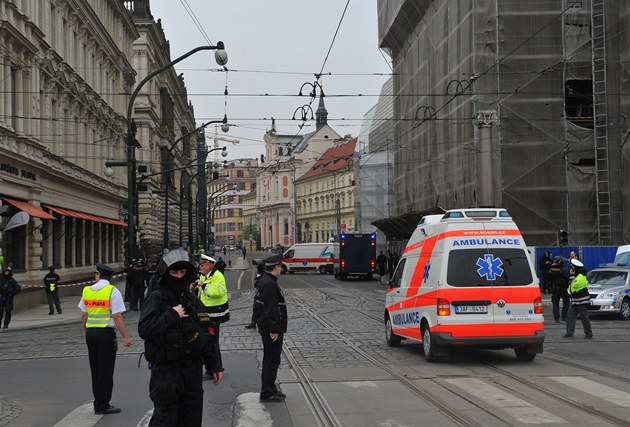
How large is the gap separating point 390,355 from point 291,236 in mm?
124008

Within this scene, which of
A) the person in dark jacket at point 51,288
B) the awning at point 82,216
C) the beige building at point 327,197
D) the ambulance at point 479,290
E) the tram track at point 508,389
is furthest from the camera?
the beige building at point 327,197

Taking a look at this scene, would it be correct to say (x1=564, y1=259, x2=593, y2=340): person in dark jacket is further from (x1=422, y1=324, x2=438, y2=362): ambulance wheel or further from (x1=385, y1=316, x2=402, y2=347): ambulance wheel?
(x1=422, y1=324, x2=438, y2=362): ambulance wheel

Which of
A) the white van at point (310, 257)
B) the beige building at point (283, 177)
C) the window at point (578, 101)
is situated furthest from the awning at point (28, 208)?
the beige building at point (283, 177)

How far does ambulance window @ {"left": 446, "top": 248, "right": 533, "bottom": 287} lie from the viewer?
12023mm

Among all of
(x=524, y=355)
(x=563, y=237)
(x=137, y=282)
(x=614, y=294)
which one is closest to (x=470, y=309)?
(x=524, y=355)

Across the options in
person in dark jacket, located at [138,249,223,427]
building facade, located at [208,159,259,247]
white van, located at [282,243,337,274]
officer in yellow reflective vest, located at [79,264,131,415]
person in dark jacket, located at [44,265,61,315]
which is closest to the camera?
person in dark jacket, located at [138,249,223,427]

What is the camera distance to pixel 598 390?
9.71 meters

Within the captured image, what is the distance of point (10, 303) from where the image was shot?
20.2m

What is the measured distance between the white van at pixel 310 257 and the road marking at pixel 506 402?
48.9 m

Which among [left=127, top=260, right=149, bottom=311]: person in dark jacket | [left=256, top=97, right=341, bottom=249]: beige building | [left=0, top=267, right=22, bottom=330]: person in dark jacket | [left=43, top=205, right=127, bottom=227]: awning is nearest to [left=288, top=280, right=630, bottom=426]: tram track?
[left=0, top=267, right=22, bottom=330]: person in dark jacket

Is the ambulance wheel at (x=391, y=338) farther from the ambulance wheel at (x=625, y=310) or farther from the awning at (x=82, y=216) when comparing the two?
the awning at (x=82, y=216)

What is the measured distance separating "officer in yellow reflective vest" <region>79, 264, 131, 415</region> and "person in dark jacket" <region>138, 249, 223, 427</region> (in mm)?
3431

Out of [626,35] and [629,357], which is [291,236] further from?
[629,357]

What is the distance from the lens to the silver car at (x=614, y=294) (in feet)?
69.1
